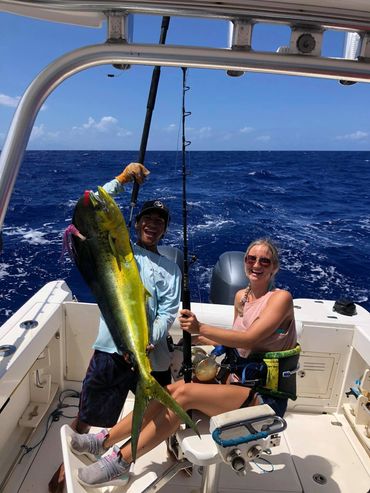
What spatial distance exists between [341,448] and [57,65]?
3061 mm

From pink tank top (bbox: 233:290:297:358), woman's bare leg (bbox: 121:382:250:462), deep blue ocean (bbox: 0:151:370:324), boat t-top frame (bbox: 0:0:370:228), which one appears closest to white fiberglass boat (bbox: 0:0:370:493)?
boat t-top frame (bbox: 0:0:370:228)

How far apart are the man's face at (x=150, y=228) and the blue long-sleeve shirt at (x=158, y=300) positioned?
0.06 meters

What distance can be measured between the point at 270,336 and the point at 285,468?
3.57 feet

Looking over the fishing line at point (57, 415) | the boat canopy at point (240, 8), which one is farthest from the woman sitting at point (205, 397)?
the boat canopy at point (240, 8)

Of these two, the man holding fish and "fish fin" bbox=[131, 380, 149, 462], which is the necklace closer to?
the man holding fish

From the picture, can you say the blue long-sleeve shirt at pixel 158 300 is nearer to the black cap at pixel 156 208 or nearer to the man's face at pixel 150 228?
the man's face at pixel 150 228

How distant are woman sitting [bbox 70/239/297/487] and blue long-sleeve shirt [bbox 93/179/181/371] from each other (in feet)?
0.67

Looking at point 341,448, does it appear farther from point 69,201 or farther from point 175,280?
point 69,201

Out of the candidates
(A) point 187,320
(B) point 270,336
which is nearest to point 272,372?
(B) point 270,336

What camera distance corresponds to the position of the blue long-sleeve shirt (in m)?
2.23

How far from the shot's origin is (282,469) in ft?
8.73

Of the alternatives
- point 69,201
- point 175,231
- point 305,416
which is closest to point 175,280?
point 305,416

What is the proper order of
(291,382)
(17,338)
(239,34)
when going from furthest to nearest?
(17,338) < (291,382) < (239,34)

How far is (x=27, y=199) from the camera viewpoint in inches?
683
